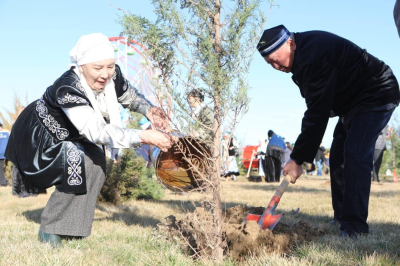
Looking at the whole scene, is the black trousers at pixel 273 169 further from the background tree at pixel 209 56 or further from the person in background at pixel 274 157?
the background tree at pixel 209 56

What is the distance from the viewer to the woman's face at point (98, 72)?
3.33m

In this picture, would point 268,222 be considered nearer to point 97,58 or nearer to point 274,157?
point 97,58

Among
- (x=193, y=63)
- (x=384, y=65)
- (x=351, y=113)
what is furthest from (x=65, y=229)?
(x=384, y=65)

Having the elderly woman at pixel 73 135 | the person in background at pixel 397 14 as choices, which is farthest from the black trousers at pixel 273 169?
the person in background at pixel 397 14

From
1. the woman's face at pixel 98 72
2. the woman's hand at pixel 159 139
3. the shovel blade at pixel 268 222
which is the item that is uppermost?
the woman's face at pixel 98 72

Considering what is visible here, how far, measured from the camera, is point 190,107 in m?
2.96

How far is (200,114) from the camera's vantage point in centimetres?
302

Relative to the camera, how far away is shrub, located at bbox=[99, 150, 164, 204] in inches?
272

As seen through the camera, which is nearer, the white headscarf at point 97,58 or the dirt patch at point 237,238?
the dirt patch at point 237,238

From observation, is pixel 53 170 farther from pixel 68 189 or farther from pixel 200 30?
pixel 200 30

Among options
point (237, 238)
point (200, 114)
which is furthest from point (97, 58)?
point (237, 238)

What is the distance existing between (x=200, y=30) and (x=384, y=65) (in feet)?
6.16

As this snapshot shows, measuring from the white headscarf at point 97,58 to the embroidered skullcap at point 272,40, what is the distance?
1.24m

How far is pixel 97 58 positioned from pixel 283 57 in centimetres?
154
